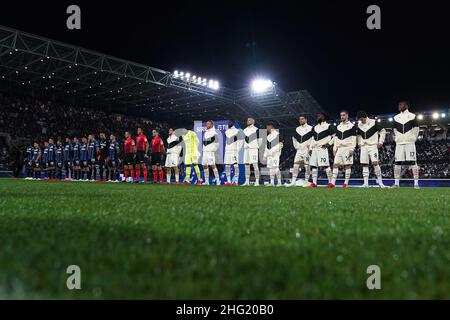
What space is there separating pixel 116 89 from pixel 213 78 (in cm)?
797

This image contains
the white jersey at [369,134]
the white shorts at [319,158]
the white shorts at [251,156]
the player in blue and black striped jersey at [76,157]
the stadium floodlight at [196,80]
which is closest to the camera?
the white jersey at [369,134]

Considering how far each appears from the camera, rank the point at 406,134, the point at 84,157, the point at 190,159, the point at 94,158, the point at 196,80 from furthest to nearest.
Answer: the point at 196,80, the point at 84,157, the point at 94,158, the point at 190,159, the point at 406,134

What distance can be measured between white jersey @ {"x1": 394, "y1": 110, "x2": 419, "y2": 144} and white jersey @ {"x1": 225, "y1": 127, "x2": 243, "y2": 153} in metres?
5.25

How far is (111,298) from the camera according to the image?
0.98 metres

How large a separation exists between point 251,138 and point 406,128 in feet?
15.9

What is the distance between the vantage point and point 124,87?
94.4 ft

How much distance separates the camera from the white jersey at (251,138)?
12.3 m

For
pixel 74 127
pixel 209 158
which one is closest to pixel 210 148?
pixel 209 158

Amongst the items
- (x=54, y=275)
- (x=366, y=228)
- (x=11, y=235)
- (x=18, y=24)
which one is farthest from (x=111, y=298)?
(x=18, y=24)

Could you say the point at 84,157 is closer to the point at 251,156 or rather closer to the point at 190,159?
the point at 190,159

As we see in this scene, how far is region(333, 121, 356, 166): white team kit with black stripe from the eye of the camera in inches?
400

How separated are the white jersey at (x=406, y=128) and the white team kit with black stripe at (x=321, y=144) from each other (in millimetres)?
1843

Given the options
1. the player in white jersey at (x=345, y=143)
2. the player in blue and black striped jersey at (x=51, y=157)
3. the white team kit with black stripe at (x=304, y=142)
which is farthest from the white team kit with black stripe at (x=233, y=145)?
the player in blue and black striped jersey at (x=51, y=157)

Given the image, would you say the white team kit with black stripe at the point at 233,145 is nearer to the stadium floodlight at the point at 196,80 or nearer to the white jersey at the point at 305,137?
the white jersey at the point at 305,137
